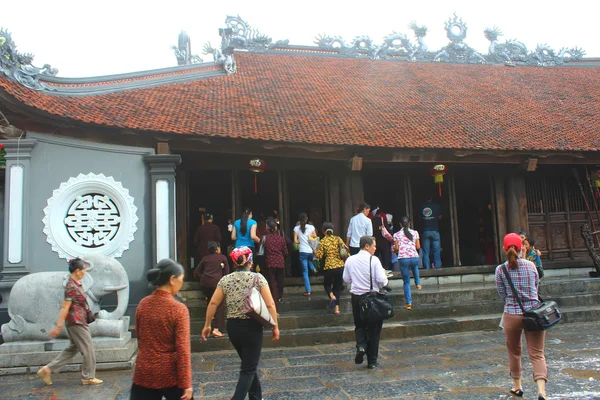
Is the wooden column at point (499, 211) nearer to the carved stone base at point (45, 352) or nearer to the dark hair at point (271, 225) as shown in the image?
the dark hair at point (271, 225)

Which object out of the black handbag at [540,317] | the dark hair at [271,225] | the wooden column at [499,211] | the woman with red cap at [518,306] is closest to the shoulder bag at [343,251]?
the dark hair at [271,225]

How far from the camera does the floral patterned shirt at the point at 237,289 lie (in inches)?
165

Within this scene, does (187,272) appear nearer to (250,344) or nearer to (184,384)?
(250,344)

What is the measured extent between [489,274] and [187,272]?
623 cm

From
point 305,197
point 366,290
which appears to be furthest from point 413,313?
point 305,197

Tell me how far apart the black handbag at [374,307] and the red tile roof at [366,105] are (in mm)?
4023

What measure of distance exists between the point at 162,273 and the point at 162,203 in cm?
522

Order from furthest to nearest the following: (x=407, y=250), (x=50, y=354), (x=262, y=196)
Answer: (x=262, y=196) < (x=407, y=250) < (x=50, y=354)

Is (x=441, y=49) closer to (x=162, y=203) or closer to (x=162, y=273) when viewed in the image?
(x=162, y=203)

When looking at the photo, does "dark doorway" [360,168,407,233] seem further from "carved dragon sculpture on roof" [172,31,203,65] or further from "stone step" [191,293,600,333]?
"carved dragon sculpture on roof" [172,31,203,65]

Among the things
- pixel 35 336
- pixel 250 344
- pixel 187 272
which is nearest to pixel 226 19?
pixel 187 272

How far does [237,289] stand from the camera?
428 centimetres

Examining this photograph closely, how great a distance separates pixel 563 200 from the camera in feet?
38.3

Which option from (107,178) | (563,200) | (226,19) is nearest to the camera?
(107,178)
